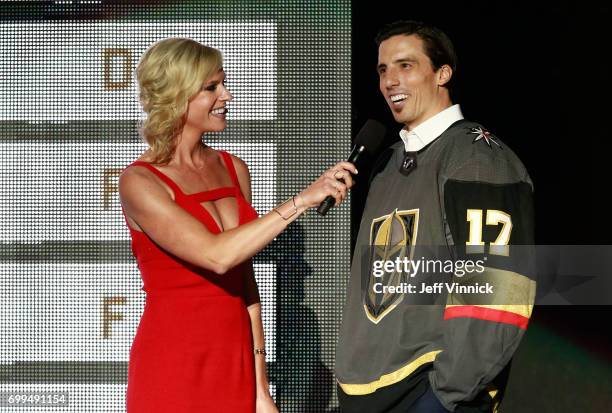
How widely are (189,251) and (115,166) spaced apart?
1374mm

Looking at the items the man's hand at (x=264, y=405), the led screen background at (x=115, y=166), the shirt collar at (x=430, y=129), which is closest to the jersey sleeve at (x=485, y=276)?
the shirt collar at (x=430, y=129)

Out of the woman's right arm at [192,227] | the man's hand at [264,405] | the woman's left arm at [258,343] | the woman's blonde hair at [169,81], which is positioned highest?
the woman's blonde hair at [169,81]

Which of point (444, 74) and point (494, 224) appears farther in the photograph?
point (444, 74)

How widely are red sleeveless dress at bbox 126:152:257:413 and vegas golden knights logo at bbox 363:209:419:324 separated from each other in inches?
15.4

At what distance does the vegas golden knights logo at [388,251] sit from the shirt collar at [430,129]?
0.18 metres

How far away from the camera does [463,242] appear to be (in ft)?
6.46

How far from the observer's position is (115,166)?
3518 millimetres

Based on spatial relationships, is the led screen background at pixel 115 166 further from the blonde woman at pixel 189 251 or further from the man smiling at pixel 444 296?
the man smiling at pixel 444 296

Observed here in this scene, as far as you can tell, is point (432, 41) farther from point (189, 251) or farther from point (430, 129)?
point (189, 251)

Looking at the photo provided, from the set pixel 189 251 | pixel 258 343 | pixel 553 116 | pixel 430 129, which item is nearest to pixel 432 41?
pixel 430 129

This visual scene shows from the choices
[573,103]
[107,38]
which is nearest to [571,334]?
[573,103]

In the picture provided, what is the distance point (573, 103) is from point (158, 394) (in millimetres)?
2860

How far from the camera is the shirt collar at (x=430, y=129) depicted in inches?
85.6

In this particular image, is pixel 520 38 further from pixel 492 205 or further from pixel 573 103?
pixel 492 205
